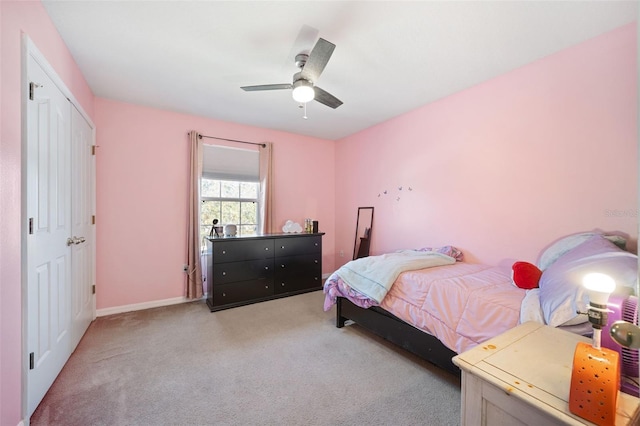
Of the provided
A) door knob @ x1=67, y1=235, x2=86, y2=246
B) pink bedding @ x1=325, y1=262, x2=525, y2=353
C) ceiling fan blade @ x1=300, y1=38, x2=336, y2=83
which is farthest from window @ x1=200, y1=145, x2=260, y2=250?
pink bedding @ x1=325, y1=262, x2=525, y2=353

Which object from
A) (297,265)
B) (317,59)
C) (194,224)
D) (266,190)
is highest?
(317,59)

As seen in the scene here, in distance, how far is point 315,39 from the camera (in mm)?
2100

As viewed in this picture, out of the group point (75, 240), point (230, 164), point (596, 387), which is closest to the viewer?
point (596, 387)

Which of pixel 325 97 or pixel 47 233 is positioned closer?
pixel 47 233

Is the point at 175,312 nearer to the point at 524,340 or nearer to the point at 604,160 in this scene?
the point at 524,340

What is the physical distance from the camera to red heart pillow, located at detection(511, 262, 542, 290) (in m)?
1.89

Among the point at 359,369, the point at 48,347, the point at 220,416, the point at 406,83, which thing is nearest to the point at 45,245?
the point at 48,347

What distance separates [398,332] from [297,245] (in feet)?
6.88

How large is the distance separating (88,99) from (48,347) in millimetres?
2477

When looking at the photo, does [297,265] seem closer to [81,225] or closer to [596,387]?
[81,225]

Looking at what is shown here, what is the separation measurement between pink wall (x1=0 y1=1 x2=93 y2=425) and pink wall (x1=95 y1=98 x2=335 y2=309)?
1.90 m

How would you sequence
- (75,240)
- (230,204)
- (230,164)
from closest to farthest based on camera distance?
(75,240) → (230,164) → (230,204)

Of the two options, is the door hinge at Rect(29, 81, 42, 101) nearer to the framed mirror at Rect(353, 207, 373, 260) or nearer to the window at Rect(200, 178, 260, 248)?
the window at Rect(200, 178, 260, 248)

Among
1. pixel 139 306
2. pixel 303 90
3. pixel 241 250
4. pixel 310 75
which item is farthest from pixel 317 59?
pixel 139 306
